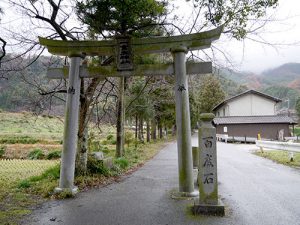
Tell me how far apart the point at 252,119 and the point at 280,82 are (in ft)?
393

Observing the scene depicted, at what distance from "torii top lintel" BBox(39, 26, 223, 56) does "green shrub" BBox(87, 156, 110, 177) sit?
11.7 ft

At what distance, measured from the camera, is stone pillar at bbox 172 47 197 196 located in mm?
7094

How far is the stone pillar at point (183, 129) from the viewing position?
7.09m

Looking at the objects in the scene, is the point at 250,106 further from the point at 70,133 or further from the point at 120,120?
the point at 70,133

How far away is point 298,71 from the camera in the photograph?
167 metres

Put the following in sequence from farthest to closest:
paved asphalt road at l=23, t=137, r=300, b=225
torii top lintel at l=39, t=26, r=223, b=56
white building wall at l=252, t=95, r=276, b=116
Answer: white building wall at l=252, t=95, r=276, b=116
torii top lintel at l=39, t=26, r=223, b=56
paved asphalt road at l=23, t=137, r=300, b=225

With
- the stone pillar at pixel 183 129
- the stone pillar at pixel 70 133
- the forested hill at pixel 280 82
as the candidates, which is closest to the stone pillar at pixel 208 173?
the stone pillar at pixel 183 129

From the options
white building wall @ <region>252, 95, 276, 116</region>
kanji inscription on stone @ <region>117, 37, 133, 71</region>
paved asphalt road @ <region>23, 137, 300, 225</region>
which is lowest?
paved asphalt road @ <region>23, 137, 300, 225</region>

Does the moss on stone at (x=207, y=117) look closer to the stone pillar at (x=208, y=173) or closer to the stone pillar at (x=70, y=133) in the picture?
the stone pillar at (x=208, y=173)

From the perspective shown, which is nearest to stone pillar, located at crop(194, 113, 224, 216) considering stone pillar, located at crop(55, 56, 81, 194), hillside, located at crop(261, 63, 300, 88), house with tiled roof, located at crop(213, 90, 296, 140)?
stone pillar, located at crop(55, 56, 81, 194)

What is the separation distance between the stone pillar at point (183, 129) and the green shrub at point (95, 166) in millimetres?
3446

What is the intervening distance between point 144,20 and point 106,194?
17.8 ft

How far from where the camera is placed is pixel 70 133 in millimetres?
7617

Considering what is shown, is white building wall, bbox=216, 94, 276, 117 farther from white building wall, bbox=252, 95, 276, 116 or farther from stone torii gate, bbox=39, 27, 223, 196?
stone torii gate, bbox=39, 27, 223, 196
